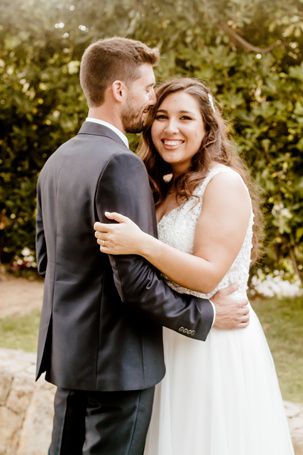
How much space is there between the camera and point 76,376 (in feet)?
7.65

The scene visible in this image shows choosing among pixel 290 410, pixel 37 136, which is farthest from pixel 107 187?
pixel 37 136

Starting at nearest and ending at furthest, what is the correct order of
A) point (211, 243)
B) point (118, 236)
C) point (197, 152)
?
1. point (118, 236)
2. point (211, 243)
3. point (197, 152)

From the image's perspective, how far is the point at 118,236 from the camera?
2.13 meters

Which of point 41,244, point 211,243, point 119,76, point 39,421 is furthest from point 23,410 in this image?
point 119,76

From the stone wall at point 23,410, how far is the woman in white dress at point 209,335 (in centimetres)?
122

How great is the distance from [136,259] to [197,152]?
32.0 inches

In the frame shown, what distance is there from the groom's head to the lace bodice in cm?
44

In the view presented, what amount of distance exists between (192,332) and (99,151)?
0.75 metres

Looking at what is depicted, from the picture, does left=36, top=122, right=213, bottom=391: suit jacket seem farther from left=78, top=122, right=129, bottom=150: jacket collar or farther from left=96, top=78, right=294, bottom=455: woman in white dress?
left=96, top=78, right=294, bottom=455: woman in white dress

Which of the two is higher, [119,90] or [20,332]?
[119,90]

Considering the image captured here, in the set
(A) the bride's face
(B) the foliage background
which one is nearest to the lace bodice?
(A) the bride's face

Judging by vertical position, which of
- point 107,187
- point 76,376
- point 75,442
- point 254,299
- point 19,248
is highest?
point 107,187

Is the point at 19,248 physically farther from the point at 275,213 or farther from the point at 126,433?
the point at 126,433

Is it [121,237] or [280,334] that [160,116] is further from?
[280,334]
